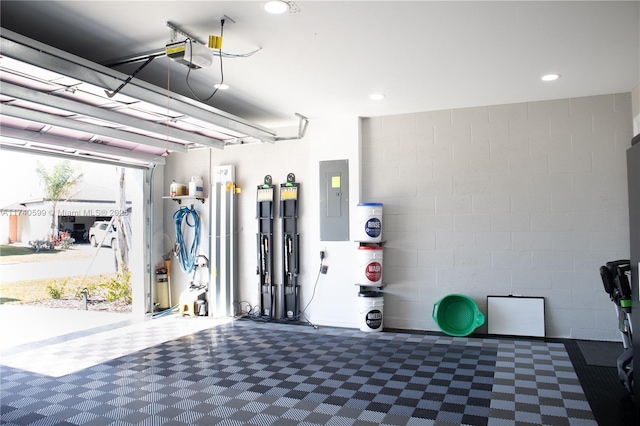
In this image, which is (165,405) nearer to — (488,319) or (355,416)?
(355,416)

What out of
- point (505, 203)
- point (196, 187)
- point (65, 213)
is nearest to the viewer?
point (505, 203)

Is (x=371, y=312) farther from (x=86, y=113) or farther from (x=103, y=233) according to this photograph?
(x=103, y=233)

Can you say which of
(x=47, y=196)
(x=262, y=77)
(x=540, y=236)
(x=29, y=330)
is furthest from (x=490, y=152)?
(x=47, y=196)

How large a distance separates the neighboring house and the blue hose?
4.34 ft

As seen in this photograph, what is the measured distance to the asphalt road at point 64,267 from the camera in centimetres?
744

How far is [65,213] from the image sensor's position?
25.1ft

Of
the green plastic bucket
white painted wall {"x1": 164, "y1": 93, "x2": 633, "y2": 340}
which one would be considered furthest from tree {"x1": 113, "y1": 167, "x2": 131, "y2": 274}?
the green plastic bucket

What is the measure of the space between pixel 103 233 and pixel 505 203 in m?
6.85

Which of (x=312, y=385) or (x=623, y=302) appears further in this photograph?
(x=312, y=385)

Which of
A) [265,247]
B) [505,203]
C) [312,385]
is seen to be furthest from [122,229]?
[505,203]

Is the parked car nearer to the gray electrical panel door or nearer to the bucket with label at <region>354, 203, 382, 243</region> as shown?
the gray electrical panel door

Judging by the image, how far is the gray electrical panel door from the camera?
6105 millimetres

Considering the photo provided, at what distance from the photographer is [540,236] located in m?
5.36

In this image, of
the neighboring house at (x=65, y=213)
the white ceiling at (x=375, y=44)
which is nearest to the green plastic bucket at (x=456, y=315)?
the white ceiling at (x=375, y=44)
